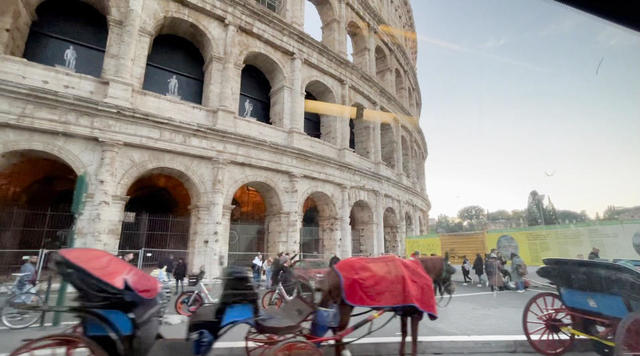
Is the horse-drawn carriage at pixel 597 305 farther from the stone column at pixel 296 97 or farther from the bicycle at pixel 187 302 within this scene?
the stone column at pixel 296 97

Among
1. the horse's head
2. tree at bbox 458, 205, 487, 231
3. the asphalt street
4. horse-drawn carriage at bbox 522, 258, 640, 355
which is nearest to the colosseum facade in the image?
the asphalt street

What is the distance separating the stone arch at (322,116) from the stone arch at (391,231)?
5824mm

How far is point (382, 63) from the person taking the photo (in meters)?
19.1

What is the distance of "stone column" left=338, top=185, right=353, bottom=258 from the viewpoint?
1255 cm

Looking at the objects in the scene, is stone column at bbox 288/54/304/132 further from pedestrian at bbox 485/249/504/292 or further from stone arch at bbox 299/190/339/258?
pedestrian at bbox 485/249/504/292

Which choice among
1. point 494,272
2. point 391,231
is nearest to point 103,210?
point 494,272

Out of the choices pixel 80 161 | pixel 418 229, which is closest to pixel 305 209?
pixel 418 229

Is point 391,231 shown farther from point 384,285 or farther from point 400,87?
point 384,285

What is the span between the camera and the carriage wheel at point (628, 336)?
10.1 feet

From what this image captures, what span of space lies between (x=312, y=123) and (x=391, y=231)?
778 cm

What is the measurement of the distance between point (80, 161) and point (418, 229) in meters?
18.6

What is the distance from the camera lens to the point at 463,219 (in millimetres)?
67812

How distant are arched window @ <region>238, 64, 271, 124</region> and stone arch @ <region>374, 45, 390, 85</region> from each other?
9.01m

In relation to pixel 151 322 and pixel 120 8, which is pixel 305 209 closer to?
pixel 120 8
